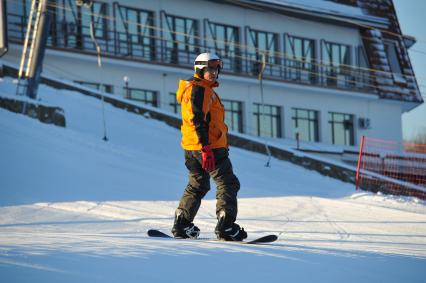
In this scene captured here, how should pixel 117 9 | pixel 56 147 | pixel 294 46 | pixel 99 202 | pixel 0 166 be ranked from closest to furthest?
pixel 99 202 → pixel 0 166 → pixel 56 147 → pixel 117 9 → pixel 294 46

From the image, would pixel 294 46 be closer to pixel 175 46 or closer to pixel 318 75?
pixel 318 75

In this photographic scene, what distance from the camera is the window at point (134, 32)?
3153 cm

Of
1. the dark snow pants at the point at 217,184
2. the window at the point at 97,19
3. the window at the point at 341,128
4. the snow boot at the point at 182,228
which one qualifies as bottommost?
the snow boot at the point at 182,228

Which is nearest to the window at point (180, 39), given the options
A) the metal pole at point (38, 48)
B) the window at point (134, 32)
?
the window at point (134, 32)

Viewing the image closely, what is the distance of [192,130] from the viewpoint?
7441 mm

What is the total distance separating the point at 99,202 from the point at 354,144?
29.5 meters

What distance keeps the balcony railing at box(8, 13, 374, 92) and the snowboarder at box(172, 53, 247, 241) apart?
21244 millimetres

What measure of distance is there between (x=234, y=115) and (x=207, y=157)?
27.7m

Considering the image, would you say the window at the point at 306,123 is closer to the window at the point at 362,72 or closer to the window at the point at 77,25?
the window at the point at 362,72

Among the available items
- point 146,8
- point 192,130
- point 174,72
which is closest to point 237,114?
point 174,72

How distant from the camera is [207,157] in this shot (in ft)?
24.0

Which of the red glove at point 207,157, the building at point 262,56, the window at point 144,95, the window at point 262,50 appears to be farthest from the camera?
the window at point 262,50

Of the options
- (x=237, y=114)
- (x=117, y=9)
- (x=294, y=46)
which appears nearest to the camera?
(x=117, y=9)

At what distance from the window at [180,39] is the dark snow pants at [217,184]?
25.0m
